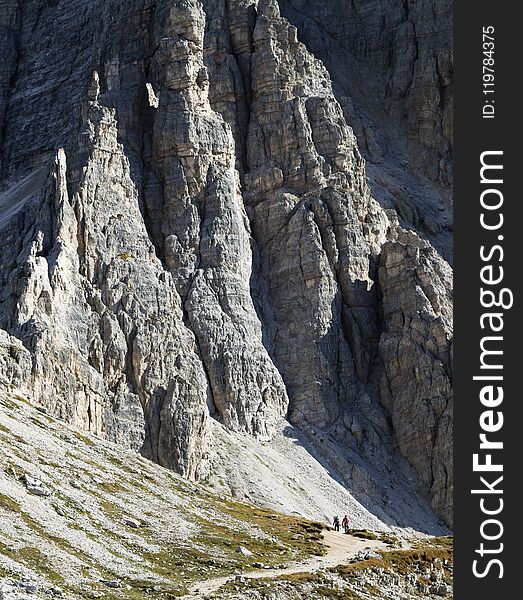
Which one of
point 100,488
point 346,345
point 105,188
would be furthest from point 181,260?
point 100,488

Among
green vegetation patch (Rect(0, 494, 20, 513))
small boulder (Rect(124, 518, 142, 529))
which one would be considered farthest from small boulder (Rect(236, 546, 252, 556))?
green vegetation patch (Rect(0, 494, 20, 513))

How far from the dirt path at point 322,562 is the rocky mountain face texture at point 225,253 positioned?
18.2 meters

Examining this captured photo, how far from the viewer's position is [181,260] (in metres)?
137

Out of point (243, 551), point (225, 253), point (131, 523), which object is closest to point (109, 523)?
point (131, 523)

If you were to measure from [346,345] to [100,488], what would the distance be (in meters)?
62.4

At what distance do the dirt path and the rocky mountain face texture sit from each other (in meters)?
18.2

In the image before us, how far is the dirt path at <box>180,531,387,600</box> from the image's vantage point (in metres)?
65.5

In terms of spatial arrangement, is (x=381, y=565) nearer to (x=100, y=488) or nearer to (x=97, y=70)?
(x=100, y=488)

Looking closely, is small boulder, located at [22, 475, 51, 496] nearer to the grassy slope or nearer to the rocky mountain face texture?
the grassy slope

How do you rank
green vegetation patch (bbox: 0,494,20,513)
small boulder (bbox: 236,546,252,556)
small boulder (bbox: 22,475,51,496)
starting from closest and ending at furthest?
green vegetation patch (bbox: 0,494,20,513) → small boulder (bbox: 22,475,51,496) → small boulder (bbox: 236,546,252,556)

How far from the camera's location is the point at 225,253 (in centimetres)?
13825

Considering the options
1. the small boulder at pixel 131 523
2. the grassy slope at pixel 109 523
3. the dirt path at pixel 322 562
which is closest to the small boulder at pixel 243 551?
the grassy slope at pixel 109 523

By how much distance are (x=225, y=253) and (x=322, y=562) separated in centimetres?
6188

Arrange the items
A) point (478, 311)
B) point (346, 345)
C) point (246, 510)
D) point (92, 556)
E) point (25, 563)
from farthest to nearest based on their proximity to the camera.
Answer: point (346, 345)
point (246, 510)
point (92, 556)
point (25, 563)
point (478, 311)
